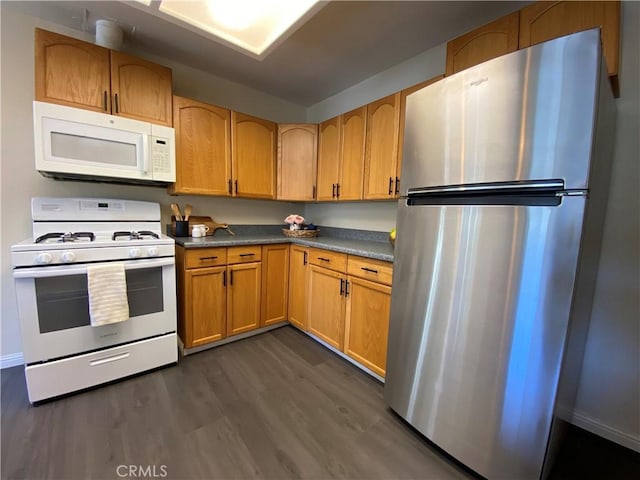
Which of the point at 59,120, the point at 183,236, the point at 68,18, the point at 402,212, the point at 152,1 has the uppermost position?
the point at 68,18

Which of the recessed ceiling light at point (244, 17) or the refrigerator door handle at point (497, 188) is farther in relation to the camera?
the recessed ceiling light at point (244, 17)

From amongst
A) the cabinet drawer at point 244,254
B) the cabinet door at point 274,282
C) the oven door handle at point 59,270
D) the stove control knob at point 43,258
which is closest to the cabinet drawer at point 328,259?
the cabinet door at point 274,282

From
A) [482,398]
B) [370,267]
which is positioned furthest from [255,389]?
[482,398]

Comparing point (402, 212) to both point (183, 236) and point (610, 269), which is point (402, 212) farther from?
point (183, 236)

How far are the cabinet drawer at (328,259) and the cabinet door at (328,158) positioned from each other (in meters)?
0.59

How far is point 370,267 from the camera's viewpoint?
1.85 metres

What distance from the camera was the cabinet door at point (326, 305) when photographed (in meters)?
2.12

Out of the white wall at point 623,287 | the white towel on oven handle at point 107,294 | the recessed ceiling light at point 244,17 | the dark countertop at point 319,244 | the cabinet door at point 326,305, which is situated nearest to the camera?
the white wall at point 623,287

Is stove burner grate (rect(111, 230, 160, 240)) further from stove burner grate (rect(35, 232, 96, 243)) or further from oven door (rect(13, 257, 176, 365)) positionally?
oven door (rect(13, 257, 176, 365))

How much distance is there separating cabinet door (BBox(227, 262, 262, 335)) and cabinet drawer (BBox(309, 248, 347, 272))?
0.51 m

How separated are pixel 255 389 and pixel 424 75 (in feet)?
8.77

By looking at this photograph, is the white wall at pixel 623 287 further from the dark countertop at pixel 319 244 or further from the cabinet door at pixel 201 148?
the cabinet door at pixel 201 148

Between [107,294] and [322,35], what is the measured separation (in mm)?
2256

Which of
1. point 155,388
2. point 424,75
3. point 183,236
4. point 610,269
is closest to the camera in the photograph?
point 610,269
